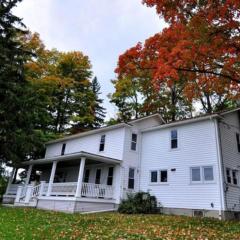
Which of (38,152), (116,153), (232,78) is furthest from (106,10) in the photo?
(38,152)

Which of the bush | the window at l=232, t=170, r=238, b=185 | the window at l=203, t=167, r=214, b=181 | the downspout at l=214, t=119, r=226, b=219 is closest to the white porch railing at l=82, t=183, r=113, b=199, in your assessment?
the bush

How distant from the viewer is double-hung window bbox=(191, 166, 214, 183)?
52.6 ft

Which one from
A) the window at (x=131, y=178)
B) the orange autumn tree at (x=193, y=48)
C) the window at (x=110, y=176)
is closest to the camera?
the orange autumn tree at (x=193, y=48)

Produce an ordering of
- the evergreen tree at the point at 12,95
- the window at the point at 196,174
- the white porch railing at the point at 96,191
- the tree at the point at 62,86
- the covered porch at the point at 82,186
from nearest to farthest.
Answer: the window at the point at 196,174
the covered porch at the point at 82,186
the white porch railing at the point at 96,191
the evergreen tree at the point at 12,95
the tree at the point at 62,86

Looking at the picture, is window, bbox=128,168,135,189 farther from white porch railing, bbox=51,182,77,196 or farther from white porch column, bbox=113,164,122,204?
white porch railing, bbox=51,182,77,196

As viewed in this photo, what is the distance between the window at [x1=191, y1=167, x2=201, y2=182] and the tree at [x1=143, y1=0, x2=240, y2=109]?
578 centimetres

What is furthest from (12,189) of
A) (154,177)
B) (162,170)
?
(162,170)

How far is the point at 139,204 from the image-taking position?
57.1 ft

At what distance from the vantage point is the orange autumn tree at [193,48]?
11617 millimetres

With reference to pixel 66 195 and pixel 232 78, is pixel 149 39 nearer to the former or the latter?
pixel 232 78

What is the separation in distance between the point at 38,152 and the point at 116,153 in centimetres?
1212

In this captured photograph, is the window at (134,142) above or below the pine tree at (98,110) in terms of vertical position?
below

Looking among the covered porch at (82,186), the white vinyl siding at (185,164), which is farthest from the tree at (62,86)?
the white vinyl siding at (185,164)

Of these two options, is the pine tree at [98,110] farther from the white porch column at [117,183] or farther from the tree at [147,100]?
the white porch column at [117,183]
